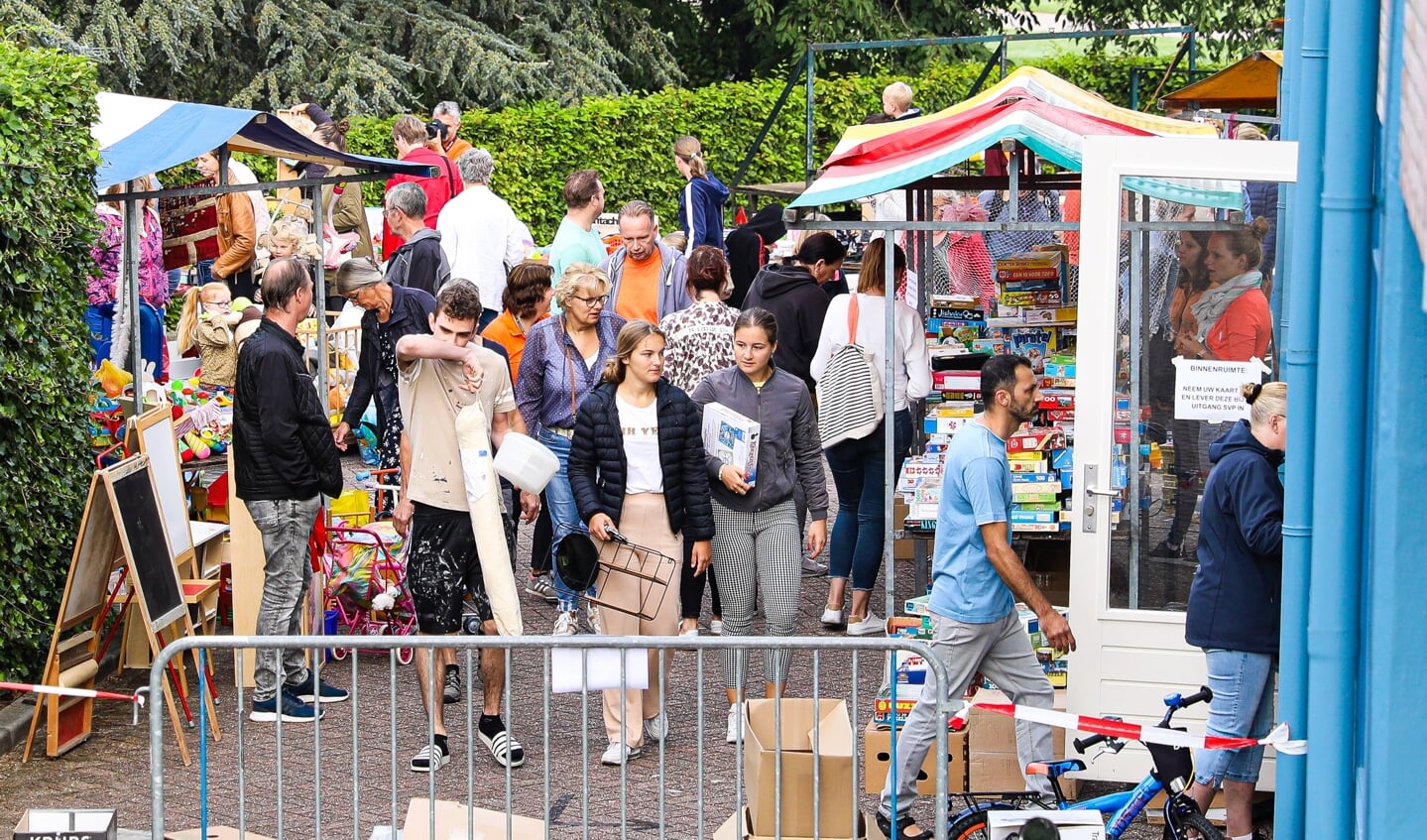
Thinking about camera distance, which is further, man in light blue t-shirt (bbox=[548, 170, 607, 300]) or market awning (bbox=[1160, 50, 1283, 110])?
market awning (bbox=[1160, 50, 1283, 110])

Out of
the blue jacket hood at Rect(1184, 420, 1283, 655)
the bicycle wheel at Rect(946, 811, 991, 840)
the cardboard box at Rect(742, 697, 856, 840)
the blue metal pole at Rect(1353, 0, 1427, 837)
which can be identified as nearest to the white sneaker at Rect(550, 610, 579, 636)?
the cardboard box at Rect(742, 697, 856, 840)

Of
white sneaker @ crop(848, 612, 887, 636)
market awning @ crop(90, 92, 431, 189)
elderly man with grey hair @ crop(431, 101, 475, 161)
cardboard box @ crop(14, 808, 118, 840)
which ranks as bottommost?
white sneaker @ crop(848, 612, 887, 636)

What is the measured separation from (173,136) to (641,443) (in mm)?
2752

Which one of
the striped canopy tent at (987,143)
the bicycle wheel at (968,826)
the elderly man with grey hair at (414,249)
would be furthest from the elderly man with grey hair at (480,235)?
Result: the bicycle wheel at (968,826)

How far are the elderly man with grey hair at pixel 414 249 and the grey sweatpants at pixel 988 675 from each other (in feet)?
16.7

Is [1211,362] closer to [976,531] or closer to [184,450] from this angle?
[976,531]

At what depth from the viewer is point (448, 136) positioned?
15.3 meters

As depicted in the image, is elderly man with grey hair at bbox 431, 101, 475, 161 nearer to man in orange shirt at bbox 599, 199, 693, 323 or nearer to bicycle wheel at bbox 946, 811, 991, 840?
man in orange shirt at bbox 599, 199, 693, 323

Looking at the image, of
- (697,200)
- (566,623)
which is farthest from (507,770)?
(697,200)

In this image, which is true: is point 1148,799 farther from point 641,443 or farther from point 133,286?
point 133,286

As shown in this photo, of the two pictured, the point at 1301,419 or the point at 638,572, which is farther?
the point at 638,572

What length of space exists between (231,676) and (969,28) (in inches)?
943

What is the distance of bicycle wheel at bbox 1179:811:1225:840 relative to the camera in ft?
18.3

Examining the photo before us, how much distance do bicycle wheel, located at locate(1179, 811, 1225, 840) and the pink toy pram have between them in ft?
13.6
